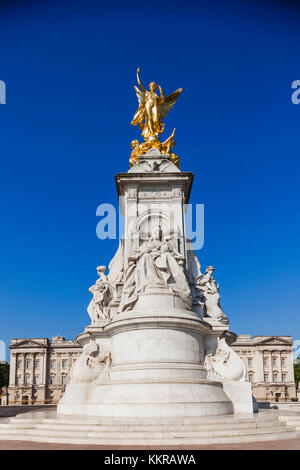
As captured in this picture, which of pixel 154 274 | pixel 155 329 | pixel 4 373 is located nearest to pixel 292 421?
pixel 155 329

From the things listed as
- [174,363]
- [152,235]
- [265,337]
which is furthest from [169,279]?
[265,337]

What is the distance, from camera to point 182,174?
2119 cm

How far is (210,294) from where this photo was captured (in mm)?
19578

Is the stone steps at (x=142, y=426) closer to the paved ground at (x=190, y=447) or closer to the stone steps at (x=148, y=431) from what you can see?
the stone steps at (x=148, y=431)

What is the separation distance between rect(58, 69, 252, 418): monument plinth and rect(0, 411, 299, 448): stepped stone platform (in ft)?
4.19

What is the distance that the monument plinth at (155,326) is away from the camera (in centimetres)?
1392

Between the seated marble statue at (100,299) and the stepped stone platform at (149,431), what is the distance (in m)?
6.45

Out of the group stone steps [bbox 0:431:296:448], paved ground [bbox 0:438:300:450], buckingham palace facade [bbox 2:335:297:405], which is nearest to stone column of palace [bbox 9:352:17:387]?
buckingham palace facade [bbox 2:335:297:405]

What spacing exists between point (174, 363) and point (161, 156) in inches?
431

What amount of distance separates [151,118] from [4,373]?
84.0 m

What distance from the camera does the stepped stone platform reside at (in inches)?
417

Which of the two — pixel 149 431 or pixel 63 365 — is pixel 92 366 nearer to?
pixel 149 431

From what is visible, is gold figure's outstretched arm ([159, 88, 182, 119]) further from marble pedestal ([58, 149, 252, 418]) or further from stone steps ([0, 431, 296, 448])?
stone steps ([0, 431, 296, 448])

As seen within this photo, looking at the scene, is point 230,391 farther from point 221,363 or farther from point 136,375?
point 136,375
